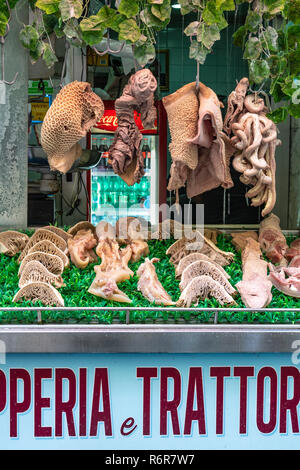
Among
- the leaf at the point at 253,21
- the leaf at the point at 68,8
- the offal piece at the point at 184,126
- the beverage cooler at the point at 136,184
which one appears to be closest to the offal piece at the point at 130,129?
the offal piece at the point at 184,126

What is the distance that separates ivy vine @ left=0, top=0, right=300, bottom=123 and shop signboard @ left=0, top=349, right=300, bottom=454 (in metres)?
0.94

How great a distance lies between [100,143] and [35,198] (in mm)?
710

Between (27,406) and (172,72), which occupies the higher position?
(172,72)

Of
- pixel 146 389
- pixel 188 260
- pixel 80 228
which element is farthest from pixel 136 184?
pixel 146 389

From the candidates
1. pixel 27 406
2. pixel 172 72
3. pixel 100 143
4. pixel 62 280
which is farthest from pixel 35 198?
pixel 27 406

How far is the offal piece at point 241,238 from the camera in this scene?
2.28 metres

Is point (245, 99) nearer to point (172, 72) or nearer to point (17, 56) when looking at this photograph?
point (17, 56)

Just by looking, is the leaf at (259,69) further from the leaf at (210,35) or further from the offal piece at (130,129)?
the offal piece at (130,129)

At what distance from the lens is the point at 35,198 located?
446cm

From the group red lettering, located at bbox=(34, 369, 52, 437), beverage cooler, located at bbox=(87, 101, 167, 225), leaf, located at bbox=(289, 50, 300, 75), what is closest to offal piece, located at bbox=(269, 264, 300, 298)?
leaf, located at bbox=(289, 50, 300, 75)

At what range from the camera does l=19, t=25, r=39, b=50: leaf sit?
1.91 metres

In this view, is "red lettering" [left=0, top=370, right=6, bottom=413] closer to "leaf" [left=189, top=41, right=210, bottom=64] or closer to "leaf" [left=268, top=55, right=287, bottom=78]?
"leaf" [left=189, top=41, right=210, bottom=64]

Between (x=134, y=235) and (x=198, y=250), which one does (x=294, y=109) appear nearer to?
(x=198, y=250)
